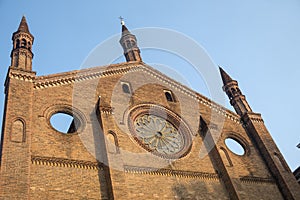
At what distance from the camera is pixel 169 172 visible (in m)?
15.8

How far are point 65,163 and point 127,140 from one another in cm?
341

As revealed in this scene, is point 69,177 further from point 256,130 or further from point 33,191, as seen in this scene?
point 256,130

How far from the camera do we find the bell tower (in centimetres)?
1636

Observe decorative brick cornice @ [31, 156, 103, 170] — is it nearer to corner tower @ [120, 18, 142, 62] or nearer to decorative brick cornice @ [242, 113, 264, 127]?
corner tower @ [120, 18, 142, 62]

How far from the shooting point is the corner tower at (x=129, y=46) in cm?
2319

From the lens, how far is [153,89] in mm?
20531

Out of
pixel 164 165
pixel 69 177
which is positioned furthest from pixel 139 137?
pixel 69 177

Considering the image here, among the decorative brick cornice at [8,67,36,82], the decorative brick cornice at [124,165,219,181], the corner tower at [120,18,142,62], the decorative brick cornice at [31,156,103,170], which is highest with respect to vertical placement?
the corner tower at [120,18,142,62]

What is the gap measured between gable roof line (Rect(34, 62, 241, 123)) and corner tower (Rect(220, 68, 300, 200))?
878mm

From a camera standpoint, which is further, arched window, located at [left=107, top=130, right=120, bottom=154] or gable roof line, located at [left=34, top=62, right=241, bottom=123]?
gable roof line, located at [left=34, top=62, right=241, bottom=123]

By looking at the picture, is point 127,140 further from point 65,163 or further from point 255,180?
point 255,180

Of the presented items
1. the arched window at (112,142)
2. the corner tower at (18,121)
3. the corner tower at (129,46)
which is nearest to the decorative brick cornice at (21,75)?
the corner tower at (18,121)

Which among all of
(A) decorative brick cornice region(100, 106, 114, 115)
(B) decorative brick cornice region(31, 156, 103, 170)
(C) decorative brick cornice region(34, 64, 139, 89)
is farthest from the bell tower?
(B) decorative brick cornice region(31, 156, 103, 170)

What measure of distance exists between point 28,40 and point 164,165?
941 centimetres
